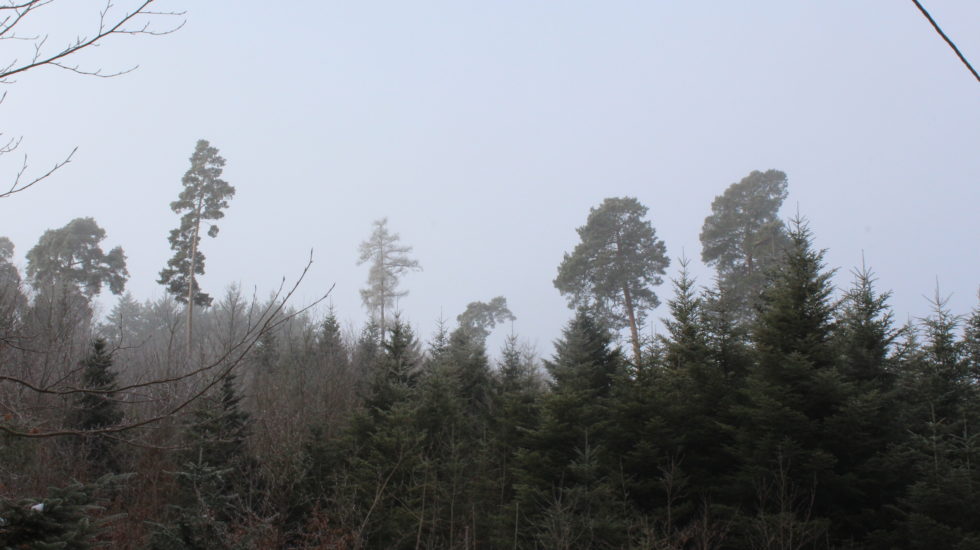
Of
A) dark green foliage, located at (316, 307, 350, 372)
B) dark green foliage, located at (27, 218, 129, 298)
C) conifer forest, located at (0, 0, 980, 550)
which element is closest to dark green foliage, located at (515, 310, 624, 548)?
conifer forest, located at (0, 0, 980, 550)

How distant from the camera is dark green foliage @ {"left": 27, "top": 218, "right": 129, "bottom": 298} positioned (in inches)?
1298

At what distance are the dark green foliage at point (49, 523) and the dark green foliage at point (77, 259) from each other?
29.8m

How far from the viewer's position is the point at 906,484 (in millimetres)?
13977

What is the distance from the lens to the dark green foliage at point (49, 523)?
260 inches

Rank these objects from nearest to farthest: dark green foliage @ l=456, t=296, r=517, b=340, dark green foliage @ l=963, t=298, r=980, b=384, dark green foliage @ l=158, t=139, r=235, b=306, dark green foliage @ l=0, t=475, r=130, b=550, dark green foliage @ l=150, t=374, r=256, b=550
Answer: dark green foliage @ l=0, t=475, r=130, b=550 → dark green foliage @ l=150, t=374, r=256, b=550 → dark green foliage @ l=963, t=298, r=980, b=384 → dark green foliage @ l=158, t=139, r=235, b=306 → dark green foliage @ l=456, t=296, r=517, b=340

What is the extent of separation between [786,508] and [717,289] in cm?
1053

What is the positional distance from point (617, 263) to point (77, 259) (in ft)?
97.8

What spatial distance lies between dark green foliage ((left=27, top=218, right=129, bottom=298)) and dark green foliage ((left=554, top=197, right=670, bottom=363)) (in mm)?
25876

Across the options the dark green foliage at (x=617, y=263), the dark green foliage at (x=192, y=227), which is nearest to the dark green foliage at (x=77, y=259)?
the dark green foliage at (x=192, y=227)

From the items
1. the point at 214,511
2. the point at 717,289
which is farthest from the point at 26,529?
the point at 717,289

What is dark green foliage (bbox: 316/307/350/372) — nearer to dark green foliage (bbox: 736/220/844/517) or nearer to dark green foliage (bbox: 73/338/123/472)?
dark green foliage (bbox: 73/338/123/472)

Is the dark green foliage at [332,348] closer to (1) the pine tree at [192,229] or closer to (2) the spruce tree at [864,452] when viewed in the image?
(1) the pine tree at [192,229]

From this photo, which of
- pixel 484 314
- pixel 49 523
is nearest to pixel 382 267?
pixel 484 314

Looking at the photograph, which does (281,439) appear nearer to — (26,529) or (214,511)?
(214,511)
